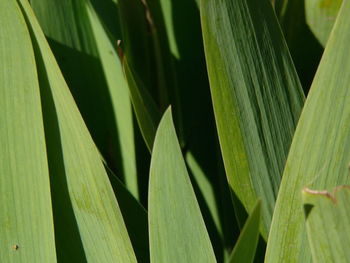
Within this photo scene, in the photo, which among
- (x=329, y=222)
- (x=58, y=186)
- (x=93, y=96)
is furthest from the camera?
(x=93, y=96)

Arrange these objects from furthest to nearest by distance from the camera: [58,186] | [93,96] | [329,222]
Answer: [93,96], [58,186], [329,222]

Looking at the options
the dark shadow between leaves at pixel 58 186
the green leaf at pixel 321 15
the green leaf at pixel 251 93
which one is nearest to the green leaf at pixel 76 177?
the dark shadow between leaves at pixel 58 186

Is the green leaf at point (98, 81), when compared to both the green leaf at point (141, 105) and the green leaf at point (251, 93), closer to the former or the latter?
the green leaf at point (141, 105)

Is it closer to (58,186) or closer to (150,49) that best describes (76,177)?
(58,186)

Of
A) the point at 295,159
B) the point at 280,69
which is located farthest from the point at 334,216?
the point at 280,69

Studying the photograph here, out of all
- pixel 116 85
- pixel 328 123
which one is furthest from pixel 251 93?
pixel 116 85

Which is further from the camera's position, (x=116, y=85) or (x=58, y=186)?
(x=116, y=85)

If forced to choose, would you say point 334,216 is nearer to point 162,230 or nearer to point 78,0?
point 162,230

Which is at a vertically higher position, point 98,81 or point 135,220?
point 98,81
